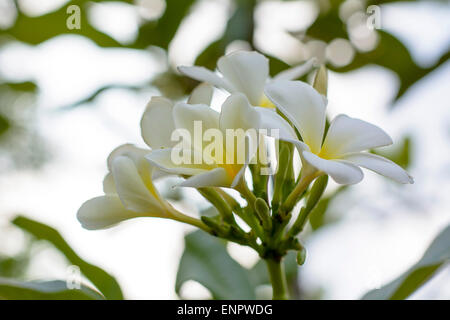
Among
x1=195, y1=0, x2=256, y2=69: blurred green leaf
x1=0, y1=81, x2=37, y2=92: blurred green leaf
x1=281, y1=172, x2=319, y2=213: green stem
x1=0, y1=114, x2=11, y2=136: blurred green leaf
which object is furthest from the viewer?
x1=0, y1=114, x2=11, y2=136: blurred green leaf

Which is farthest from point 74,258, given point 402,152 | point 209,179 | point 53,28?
point 402,152

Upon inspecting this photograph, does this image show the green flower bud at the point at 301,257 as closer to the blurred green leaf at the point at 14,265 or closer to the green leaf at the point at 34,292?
the green leaf at the point at 34,292

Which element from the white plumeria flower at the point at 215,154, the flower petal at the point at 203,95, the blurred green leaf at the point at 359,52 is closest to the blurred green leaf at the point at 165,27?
Answer: the blurred green leaf at the point at 359,52

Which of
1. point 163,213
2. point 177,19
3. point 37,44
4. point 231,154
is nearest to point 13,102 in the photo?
point 37,44

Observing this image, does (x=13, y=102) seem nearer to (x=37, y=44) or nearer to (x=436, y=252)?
(x=37, y=44)

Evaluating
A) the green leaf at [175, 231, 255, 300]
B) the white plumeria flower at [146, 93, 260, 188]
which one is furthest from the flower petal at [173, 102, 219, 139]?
the green leaf at [175, 231, 255, 300]

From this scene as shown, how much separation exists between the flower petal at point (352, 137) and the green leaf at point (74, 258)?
396mm

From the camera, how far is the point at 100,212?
1.81ft

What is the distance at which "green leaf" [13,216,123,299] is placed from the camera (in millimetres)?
747

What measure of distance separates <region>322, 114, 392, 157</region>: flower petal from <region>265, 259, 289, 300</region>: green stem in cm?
14

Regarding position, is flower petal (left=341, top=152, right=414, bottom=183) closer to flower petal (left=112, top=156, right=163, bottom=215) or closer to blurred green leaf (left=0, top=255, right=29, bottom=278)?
flower petal (left=112, top=156, right=163, bottom=215)
